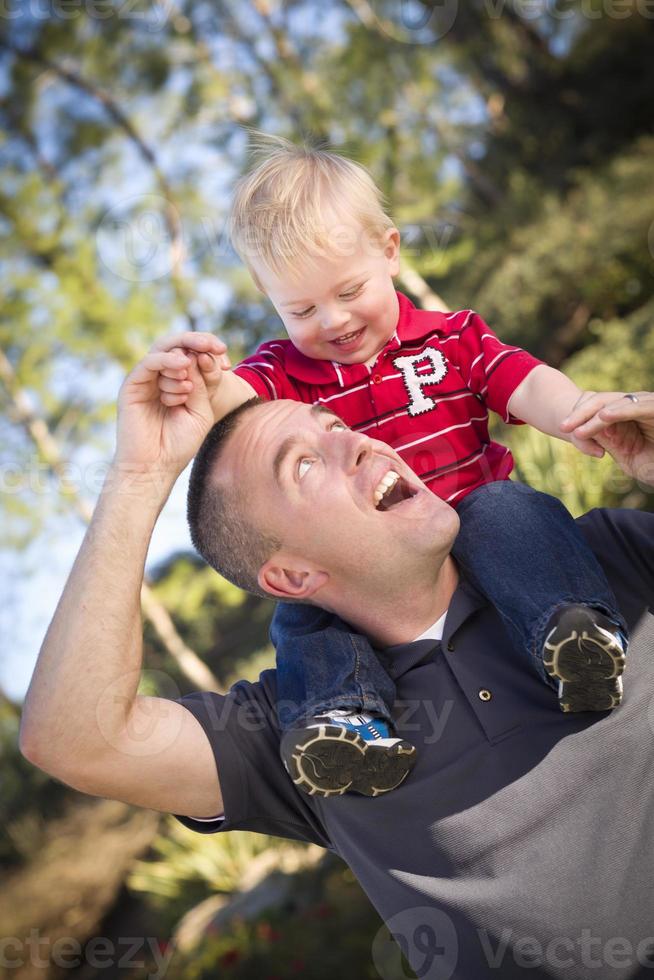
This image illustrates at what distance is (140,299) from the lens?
10844mm

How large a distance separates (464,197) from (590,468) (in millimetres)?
9610

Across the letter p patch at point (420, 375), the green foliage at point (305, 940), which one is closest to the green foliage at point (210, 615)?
the green foliage at point (305, 940)

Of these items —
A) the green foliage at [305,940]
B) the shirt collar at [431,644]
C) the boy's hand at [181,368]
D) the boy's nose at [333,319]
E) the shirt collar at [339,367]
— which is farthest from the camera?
the green foliage at [305,940]

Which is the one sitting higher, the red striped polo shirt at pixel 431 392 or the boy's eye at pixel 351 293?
the boy's eye at pixel 351 293

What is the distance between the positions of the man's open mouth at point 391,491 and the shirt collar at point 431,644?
266 millimetres

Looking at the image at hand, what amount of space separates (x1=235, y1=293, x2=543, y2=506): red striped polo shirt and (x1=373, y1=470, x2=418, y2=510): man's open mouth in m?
0.17

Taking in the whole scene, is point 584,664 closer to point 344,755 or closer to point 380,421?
point 344,755

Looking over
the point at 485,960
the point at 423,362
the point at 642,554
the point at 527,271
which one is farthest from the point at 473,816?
the point at 527,271

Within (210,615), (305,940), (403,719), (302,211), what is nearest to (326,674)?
(403,719)

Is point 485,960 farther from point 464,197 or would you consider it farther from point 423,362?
point 464,197

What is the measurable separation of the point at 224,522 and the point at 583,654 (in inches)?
36.6

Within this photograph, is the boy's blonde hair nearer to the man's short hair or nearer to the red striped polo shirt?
the red striped polo shirt

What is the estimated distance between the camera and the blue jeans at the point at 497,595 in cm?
198

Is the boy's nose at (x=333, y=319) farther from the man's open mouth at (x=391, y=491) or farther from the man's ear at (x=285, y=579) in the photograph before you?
the man's ear at (x=285, y=579)
